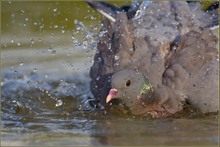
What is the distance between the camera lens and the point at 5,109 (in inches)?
265

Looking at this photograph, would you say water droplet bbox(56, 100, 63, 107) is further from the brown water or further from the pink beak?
the pink beak

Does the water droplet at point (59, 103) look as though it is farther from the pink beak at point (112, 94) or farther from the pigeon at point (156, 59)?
the pink beak at point (112, 94)

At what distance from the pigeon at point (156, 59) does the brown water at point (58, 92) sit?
279 mm

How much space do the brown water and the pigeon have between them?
279 millimetres

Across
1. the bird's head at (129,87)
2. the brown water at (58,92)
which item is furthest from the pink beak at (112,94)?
the brown water at (58,92)

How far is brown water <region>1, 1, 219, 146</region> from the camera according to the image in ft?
17.0

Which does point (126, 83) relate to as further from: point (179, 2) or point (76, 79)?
point (76, 79)

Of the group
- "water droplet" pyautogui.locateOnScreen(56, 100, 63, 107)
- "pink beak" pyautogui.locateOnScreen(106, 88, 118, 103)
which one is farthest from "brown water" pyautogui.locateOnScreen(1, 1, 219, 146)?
"pink beak" pyautogui.locateOnScreen(106, 88, 118, 103)

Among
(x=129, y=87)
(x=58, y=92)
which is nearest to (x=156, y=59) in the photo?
(x=129, y=87)

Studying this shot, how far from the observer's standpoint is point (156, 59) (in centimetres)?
655

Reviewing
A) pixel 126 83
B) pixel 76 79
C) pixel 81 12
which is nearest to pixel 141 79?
pixel 126 83

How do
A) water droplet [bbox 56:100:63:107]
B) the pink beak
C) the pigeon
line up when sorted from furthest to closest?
water droplet [bbox 56:100:63:107]
the pigeon
the pink beak

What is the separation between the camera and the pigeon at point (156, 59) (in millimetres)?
6289

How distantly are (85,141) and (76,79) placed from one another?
3137 millimetres
